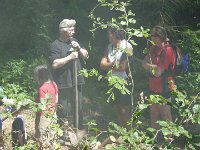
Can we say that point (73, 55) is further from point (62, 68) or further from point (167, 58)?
point (167, 58)

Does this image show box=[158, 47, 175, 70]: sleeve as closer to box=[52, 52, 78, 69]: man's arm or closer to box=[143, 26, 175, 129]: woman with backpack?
box=[143, 26, 175, 129]: woman with backpack

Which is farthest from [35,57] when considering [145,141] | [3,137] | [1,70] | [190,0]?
[145,141]

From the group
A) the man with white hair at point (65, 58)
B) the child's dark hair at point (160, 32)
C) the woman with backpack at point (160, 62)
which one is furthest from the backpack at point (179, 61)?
the man with white hair at point (65, 58)

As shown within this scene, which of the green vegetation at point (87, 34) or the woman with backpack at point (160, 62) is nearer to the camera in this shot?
the woman with backpack at point (160, 62)

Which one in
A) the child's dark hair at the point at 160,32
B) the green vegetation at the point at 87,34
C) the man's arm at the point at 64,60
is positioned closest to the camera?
the child's dark hair at the point at 160,32

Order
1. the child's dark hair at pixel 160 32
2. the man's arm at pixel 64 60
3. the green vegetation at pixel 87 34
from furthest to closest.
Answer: the green vegetation at pixel 87 34 < the man's arm at pixel 64 60 < the child's dark hair at pixel 160 32

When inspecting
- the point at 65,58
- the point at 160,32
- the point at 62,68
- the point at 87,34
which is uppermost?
the point at 87,34

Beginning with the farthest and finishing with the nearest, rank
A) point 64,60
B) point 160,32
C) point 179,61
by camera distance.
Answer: point 64,60 < point 179,61 < point 160,32

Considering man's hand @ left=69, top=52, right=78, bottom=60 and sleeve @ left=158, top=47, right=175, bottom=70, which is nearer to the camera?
sleeve @ left=158, top=47, right=175, bottom=70

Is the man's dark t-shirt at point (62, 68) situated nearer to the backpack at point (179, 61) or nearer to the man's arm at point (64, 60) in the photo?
the man's arm at point (64, 60)

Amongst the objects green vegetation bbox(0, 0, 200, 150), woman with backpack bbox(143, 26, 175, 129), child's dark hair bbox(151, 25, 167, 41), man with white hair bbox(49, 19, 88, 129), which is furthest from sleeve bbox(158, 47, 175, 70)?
green vegetation bbox(0, 0, 200, 150)

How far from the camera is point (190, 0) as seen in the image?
24.5 ft

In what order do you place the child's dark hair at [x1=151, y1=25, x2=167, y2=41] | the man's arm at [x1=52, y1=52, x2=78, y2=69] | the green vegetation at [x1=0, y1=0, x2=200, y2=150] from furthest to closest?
the green vegetation at [x1=0, y1=0, x2=200, y2=150] < the man's arm at [x1=52, y1=52, x2=78, y2=69] < the child's dark hair at [x1=151, y1=25, x2=167, y2=41]

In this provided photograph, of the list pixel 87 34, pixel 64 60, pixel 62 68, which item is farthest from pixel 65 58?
pixel 87 34
